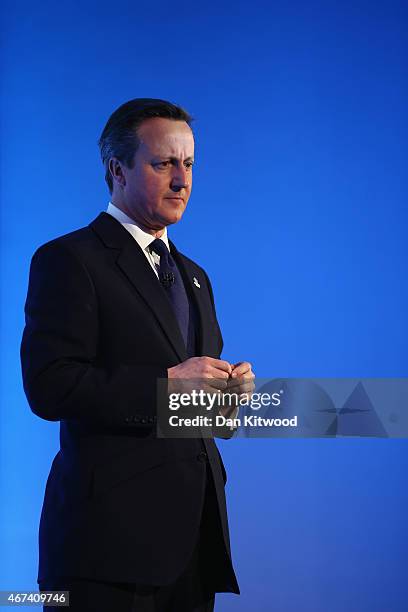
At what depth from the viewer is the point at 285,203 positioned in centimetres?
299

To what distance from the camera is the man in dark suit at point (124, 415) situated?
137cm

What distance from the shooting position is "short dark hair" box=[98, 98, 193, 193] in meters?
1.60

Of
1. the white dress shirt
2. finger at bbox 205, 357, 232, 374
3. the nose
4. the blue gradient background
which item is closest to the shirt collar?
the white dress shirt

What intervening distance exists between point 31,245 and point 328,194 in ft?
3.50

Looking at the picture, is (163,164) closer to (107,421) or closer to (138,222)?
(138,222)

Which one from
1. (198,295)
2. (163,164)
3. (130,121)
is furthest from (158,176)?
(198,295)

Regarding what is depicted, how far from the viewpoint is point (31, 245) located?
2.82m

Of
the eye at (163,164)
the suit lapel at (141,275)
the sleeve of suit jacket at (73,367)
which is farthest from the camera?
the eye at (163,164)

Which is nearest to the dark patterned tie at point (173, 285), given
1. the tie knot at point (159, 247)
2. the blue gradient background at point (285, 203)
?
the tie knot at point (159, 247)

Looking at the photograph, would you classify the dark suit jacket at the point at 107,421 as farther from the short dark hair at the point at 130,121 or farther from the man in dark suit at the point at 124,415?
the short dark hair at the point at 130,121

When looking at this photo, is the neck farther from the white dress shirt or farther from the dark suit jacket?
the dark suit jacket

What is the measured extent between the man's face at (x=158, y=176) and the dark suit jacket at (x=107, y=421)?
0.43 feet

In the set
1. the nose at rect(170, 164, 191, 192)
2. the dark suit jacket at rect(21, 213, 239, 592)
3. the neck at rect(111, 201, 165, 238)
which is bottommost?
the dark suit jacket at rect(21, 213, 239, 592)

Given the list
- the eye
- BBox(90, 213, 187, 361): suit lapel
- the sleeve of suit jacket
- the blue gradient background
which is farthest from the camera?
the blue gradient background
